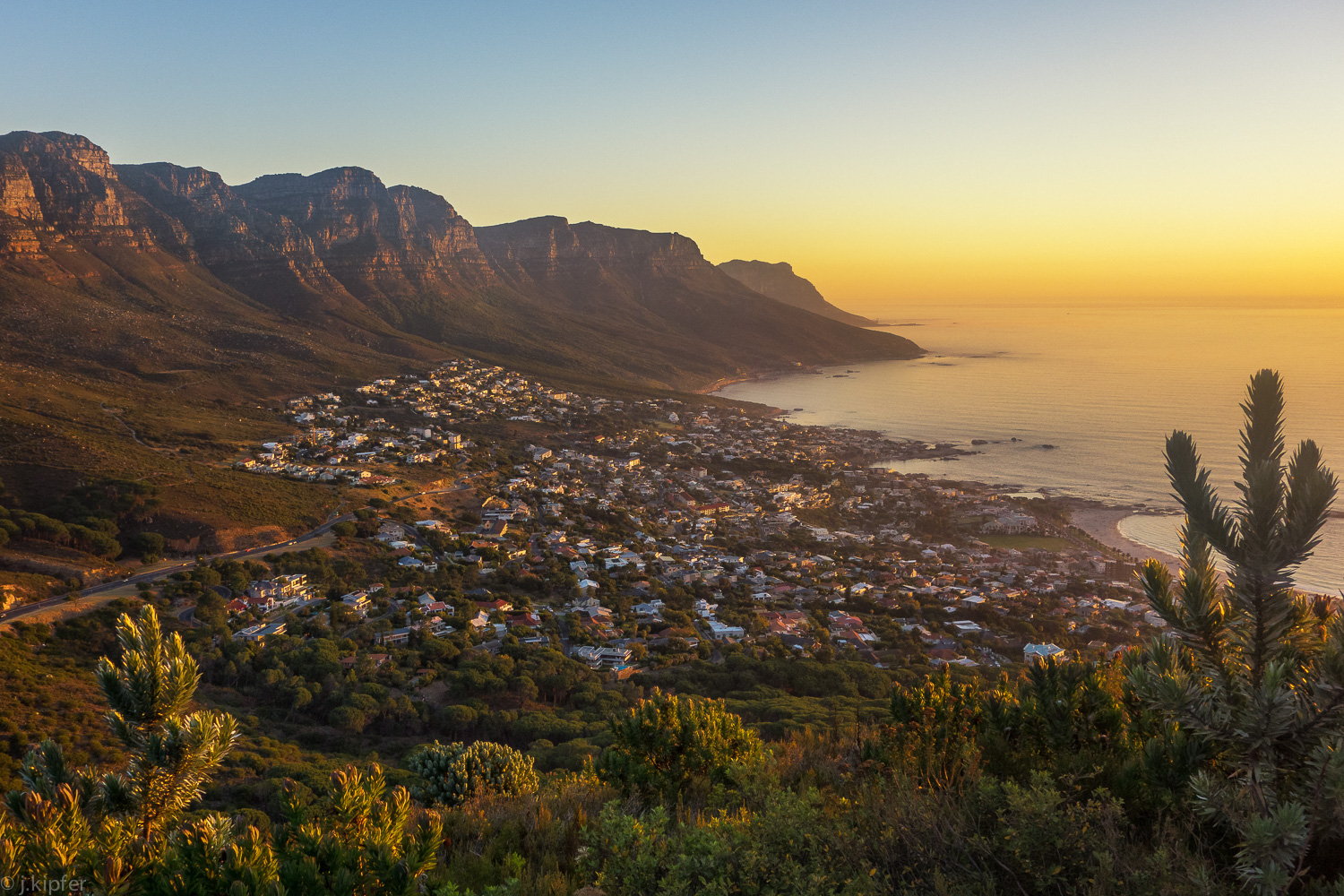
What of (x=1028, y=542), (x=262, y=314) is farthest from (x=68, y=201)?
(x=1028, y=542)

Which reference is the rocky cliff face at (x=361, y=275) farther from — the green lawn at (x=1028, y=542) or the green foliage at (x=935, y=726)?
the green foliage at (x=935, y=726)

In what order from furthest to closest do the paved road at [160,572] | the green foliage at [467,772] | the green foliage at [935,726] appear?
the paved road at [160,572] < the green foliage at [467,772] < the green foliage at [935,726]

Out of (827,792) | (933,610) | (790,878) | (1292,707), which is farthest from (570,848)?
(933,610)

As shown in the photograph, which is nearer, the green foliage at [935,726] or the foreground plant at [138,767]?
the foreground plant at [138,767]

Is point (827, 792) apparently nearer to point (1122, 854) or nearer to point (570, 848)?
point (570, 848)

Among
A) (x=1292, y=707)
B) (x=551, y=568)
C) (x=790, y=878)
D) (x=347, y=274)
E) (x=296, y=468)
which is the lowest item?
(x=551, y=568)

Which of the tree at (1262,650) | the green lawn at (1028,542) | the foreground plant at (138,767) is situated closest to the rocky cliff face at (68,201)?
the foreground plant at (138,767)
